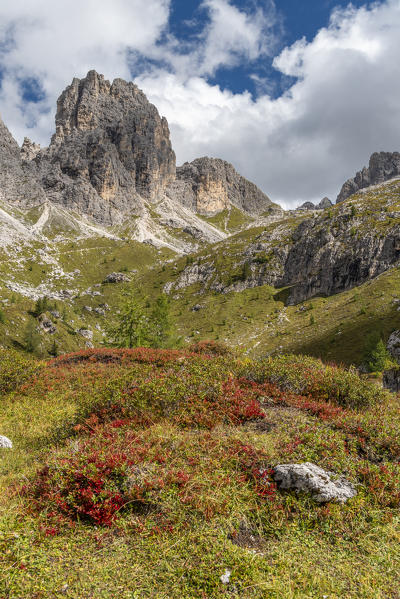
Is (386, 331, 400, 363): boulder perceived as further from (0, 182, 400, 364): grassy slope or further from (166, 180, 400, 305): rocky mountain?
(166, 180, 400, 305): rocky mountain

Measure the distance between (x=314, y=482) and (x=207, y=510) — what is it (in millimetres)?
2246

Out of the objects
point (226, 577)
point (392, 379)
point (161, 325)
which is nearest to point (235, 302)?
point (161, 325)

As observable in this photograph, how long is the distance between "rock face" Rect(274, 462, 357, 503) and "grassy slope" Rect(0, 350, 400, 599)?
169 mm

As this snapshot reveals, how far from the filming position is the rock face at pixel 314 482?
5.77 meters

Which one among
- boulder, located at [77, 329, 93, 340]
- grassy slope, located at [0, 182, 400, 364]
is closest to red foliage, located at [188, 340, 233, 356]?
grassy slope, located at [0, 182, 400, 364]

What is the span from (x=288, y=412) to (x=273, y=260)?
337 feet

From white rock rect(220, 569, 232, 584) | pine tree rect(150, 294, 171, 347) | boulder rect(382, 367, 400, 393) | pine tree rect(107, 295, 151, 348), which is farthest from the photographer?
pine tree rect(150, 294, 171, 347)

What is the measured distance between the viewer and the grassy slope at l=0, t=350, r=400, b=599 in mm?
4125

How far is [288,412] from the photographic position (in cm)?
996

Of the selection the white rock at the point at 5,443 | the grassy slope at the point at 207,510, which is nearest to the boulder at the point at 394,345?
the grassy slope at the point at 207,510

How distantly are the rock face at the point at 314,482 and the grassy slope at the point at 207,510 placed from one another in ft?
0.55

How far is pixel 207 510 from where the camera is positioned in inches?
212

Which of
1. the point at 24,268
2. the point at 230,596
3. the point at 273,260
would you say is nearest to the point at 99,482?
the point at 230,596

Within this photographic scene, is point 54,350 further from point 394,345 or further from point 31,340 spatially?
point 394,345
